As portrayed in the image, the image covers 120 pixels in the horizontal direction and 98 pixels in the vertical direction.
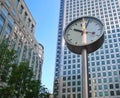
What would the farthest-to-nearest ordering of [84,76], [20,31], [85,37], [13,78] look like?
[20,31]
[13,78]
[85,37]
[84,76]

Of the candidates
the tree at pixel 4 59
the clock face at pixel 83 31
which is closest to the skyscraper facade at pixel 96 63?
the tree at pixel 4 59

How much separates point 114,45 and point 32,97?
70274 millimetres

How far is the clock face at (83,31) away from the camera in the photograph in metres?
11.6

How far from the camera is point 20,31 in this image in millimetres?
55531

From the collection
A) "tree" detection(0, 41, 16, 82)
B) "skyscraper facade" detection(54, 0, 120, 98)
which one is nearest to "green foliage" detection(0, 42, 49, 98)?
"tree" detection(0, 41, 16, 82)

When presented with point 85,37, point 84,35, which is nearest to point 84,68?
point 85,37

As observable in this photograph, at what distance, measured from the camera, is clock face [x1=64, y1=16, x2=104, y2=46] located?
38.0 feet

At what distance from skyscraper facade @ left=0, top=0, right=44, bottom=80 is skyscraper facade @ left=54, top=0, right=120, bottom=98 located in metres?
21.5

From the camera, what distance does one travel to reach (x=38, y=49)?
2709 inches

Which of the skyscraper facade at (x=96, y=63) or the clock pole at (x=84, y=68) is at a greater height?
the skyscraper facade at (x=96, y=63)

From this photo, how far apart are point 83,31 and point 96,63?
7596cm

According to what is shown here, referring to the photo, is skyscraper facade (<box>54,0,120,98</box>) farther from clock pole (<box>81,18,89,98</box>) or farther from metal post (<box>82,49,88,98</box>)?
metal post (<box>82,49,88,98</box>)

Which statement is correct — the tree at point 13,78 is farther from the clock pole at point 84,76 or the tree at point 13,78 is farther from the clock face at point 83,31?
the clock pole at point 84,76

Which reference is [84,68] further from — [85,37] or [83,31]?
[83,31]
